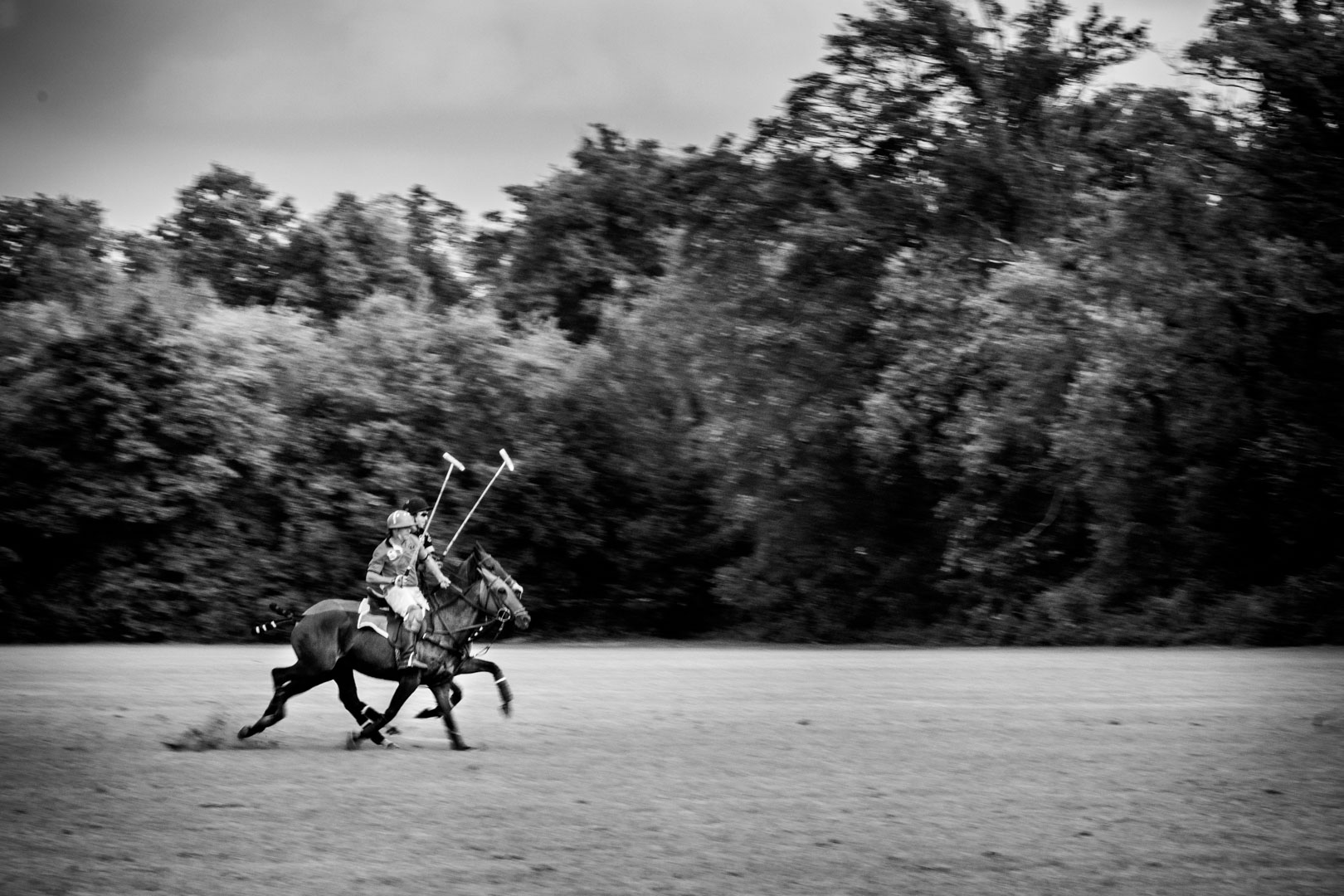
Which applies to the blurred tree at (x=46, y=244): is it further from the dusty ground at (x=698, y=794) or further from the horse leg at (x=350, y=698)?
the horse leg at (x=350, y=698)

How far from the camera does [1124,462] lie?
28.3 m

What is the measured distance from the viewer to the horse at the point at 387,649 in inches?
504

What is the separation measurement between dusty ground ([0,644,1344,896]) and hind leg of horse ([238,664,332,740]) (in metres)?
0.21

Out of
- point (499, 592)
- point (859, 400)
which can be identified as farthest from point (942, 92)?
point (499, 592)

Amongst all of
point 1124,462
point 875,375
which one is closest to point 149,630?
point 875,375

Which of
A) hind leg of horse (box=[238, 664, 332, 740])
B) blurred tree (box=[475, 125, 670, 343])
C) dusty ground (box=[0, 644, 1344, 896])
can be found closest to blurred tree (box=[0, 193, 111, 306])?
blurred tree (box=[475, 125, 670, 343])

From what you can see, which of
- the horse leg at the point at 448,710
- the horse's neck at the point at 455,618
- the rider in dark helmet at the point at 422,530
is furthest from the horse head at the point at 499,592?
the horse leg at the point at 448,710

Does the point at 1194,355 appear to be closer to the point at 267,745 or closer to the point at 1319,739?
the point at 1319,739

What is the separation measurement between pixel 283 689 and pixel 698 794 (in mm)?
4221

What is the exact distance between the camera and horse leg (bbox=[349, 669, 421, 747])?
41.9ft

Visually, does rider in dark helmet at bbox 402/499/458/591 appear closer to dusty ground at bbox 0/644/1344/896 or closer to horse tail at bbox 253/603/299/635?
horse tail at bbox 253/603/299/635

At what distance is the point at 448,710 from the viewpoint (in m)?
12.8

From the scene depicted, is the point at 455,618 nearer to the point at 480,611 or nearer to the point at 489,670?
the point at 480,611

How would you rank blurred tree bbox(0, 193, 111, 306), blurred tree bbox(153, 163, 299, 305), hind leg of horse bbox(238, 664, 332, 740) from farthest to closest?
blurred tree bbox(153, 163, 299, 305), blurred tree bbox(0, 193, 111, 306), hind leg of horse bbox(238, 664, 332, 740)
